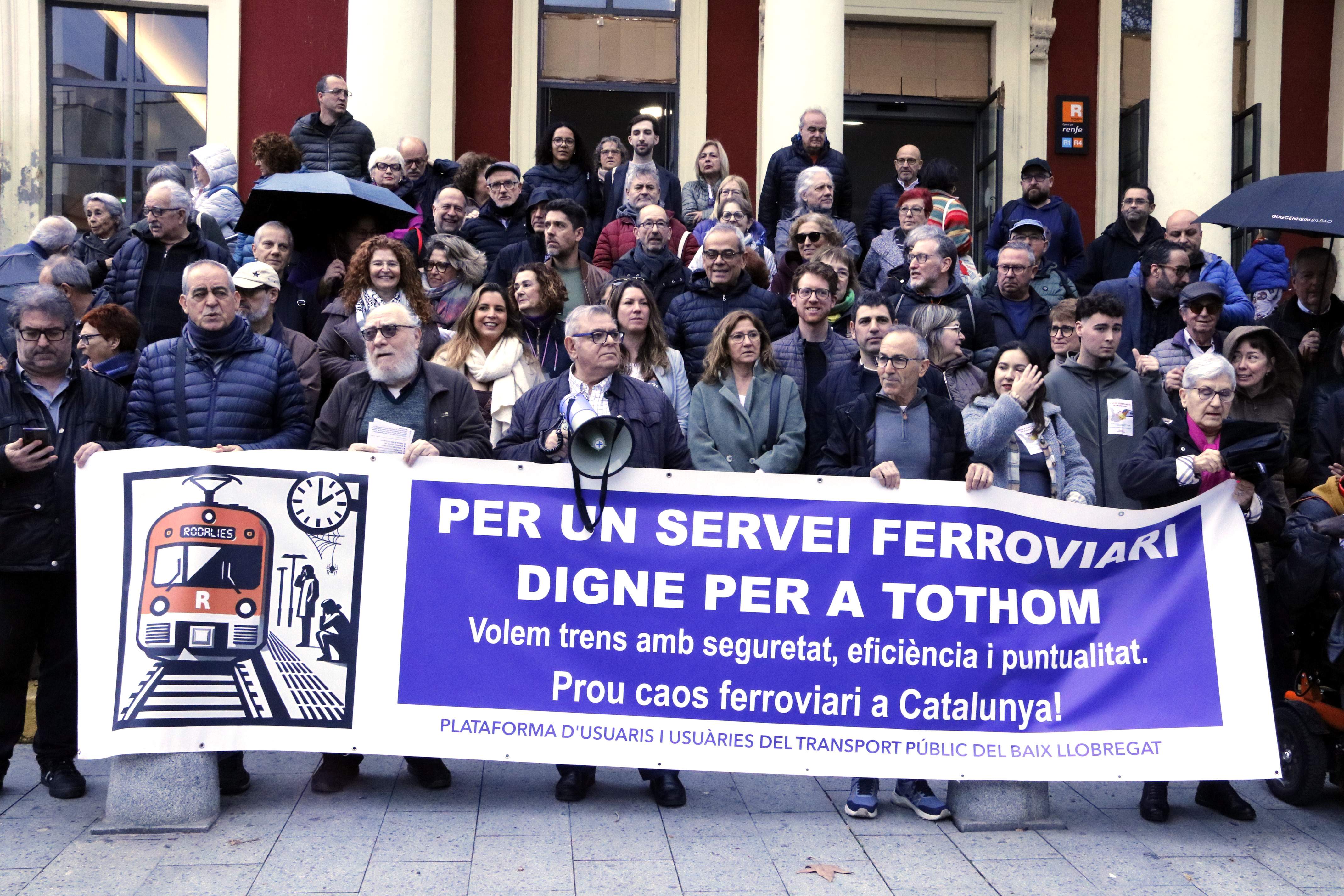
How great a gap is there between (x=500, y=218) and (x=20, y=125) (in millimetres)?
6936

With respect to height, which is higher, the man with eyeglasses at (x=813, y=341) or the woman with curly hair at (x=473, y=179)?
the woman with curly hair at (x=473, y=179)

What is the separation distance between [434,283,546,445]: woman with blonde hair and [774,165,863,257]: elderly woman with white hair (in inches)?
98.1

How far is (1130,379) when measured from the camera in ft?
22.6

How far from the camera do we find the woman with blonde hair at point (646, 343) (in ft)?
23.6

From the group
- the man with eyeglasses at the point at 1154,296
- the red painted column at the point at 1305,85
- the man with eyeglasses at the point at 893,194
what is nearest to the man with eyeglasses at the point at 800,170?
the man with eyeglasses at the point at 893,194

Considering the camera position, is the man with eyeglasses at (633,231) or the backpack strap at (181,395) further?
the man with eyeglasses at (633,231)

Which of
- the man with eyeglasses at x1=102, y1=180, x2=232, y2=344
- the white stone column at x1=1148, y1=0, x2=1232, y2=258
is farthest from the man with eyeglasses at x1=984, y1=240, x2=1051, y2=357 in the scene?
the white stone column at x1=1148, y1=0, x2=1232, y2=258

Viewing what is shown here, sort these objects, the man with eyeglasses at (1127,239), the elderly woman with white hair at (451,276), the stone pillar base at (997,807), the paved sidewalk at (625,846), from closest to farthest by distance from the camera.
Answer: the paved sidewalk at (625,846) < the stone pillar base at (997,807) < the elderly woman with white hair at (451,276) < the man with eyeglasses at (1127,239)

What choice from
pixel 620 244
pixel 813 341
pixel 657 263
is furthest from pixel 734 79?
pixel 813 341

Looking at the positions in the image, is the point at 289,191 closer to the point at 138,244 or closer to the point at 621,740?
the point at 138,244

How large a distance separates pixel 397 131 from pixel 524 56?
11.9 ft

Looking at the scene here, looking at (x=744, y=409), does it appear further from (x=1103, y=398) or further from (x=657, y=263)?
(x=657, y=263)

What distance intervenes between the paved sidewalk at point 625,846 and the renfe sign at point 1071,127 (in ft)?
35.1

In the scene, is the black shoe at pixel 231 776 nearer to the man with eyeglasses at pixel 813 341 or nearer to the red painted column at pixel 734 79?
the man with eyeglasses at pixel 813 341
